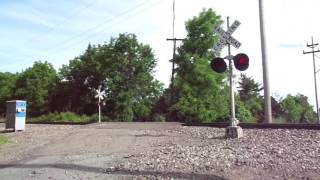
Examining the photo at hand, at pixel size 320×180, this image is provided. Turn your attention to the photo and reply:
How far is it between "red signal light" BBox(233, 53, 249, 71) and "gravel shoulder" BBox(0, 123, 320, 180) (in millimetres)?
2121

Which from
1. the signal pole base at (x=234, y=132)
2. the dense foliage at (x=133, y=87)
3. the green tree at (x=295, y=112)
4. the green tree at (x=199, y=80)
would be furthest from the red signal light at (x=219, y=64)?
the green tree at (x=295, y=112)

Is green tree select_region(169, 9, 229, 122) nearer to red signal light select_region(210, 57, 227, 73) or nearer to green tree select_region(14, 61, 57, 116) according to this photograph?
green tree select_region(14, 61, 57, 116)

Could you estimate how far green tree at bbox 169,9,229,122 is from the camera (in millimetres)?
54969

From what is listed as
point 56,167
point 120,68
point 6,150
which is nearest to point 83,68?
point 120,68

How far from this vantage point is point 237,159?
479 inches

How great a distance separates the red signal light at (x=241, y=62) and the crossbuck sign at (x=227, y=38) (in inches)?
45.1

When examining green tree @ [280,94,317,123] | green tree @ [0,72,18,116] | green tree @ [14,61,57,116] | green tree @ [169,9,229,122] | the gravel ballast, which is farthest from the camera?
green tree @ [280,94,317,123]

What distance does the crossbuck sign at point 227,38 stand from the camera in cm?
1722

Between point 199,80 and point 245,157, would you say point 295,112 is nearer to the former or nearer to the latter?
point 199,80

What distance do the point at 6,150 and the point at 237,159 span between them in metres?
11.0

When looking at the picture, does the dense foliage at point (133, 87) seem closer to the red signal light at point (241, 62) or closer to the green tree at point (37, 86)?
the green tree at point (37, 86)

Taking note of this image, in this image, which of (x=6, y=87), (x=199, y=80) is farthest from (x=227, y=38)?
(x=6, y=87)

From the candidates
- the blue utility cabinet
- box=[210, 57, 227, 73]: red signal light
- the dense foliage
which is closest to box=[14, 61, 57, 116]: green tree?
the dense foliage

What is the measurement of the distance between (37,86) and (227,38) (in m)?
70.9
